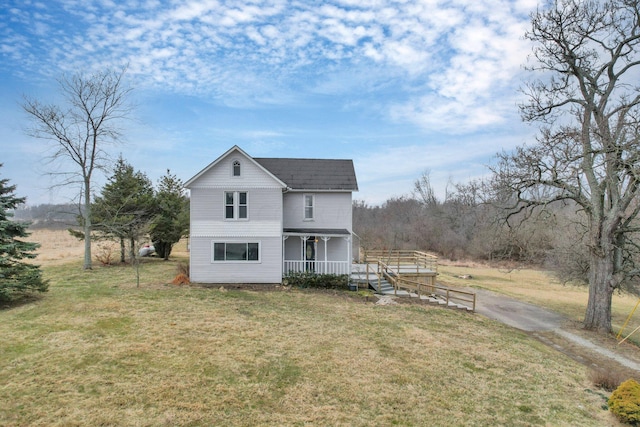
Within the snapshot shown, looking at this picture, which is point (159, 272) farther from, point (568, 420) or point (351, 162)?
point (568, 420)

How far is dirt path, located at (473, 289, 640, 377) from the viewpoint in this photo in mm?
12440

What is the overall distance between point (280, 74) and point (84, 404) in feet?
64.3

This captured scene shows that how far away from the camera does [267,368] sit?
371 inches

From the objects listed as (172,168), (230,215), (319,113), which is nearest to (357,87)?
(319,113)

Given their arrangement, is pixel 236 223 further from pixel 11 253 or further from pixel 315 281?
pixel 11 253

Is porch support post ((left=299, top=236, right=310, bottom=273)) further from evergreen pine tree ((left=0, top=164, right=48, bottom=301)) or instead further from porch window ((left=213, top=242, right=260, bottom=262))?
evergreen pine tree ((left=0, top=164, right=48, bottom=301))

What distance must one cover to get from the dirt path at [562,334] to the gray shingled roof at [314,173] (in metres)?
10.7

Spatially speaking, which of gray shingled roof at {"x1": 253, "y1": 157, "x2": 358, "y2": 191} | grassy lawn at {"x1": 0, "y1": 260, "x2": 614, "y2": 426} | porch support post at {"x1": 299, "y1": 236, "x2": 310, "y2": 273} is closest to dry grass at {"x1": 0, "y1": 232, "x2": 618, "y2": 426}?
grassy lawn at {"x1": 0, "y1": 260, "x2": 614, "y2": 426}

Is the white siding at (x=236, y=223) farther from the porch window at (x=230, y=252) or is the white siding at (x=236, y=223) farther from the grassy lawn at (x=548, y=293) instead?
the grassy lawn at (x=548, y=293)

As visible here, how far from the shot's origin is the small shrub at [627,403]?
7.66 m

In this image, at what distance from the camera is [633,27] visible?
1461 centimetres

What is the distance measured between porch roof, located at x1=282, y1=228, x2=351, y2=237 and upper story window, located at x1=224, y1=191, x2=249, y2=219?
277 centimetres

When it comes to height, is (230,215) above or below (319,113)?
below

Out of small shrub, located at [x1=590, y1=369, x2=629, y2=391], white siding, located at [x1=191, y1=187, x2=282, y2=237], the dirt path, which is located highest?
white siding, located at [x1=191, y1=187, x2=282, y2=237]
